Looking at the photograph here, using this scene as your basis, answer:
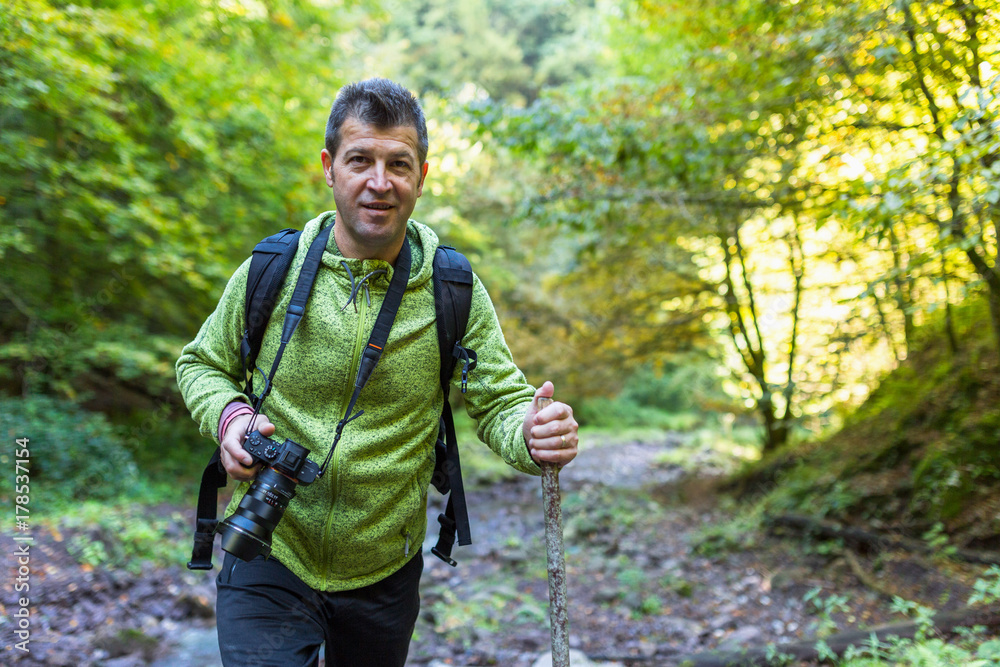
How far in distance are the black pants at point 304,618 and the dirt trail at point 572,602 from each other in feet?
9.19

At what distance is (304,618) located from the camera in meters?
1.98

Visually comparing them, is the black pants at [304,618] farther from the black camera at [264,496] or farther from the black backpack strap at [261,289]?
the black backpack strap at [261,289]

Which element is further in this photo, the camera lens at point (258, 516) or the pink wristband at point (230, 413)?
the pink wristband at point (230, 413)

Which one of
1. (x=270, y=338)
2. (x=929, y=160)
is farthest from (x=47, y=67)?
(x=929, y=160)

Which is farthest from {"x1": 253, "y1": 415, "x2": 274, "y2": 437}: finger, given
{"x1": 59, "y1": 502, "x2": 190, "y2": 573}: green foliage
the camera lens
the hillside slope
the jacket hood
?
the hillside slope

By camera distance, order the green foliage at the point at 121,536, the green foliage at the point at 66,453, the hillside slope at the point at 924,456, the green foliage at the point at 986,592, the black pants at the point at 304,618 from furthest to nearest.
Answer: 1. the green foliage at the point at 66,453
2. the green foliage at the point at 121,536
3. the hillside slope at the point at 924,456
4. the green foliage at the point at 986,592
5. the black pants at the point at 304,618

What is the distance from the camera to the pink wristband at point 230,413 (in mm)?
1927

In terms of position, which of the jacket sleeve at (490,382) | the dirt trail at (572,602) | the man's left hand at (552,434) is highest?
the jacket sleeve at (490,382)

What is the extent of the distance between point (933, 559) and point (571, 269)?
20.7ft

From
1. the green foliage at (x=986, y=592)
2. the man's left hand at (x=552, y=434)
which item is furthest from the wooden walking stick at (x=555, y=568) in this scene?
the green foliage at (x=986, y=592)

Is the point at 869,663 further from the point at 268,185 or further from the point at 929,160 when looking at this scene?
the point at 268,185

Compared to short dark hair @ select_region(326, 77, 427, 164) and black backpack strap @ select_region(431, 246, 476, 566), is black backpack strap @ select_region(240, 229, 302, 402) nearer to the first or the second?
short dark hair @ select_region(326, 77, 427, 164)

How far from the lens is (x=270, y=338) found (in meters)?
2.11

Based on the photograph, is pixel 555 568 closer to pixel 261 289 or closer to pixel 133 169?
pixel 261 289
